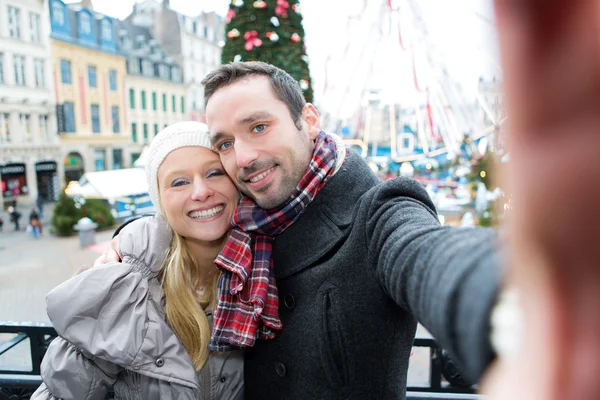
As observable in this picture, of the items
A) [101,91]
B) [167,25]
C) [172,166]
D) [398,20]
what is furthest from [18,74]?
[172,166]

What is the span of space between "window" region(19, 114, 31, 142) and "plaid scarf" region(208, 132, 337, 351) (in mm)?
22164

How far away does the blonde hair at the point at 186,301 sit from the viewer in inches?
58.6

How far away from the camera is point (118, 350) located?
1317mm

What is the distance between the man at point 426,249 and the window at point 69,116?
23552mm

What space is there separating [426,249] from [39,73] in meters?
24.1

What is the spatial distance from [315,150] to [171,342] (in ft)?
2.65

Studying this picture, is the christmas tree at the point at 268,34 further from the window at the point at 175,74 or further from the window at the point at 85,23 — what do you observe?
the window at the point at 175,74

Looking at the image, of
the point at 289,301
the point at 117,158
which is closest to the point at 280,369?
the point at 289,301

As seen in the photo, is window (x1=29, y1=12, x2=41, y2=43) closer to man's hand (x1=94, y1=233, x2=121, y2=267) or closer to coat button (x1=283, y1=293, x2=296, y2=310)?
man's hand (x1=94, y1=233, x2=121, y2=267)

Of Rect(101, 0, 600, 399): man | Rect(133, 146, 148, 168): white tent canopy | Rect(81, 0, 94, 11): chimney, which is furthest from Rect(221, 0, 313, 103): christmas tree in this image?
Rect(81, 0, 94, 11): chimney

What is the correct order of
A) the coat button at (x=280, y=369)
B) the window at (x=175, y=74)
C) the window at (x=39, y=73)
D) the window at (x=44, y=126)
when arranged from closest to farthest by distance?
1. the coat button at (x=280, y=369)
2. the window at (x=39, y=73)
3. the window at (x=44, y=126)
4. the window at (x=175, y=74)

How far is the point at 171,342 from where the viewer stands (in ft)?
4.70

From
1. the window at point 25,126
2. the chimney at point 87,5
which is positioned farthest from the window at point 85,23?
the window at point 25,126

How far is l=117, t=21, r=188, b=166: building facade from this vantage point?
25906 mm
